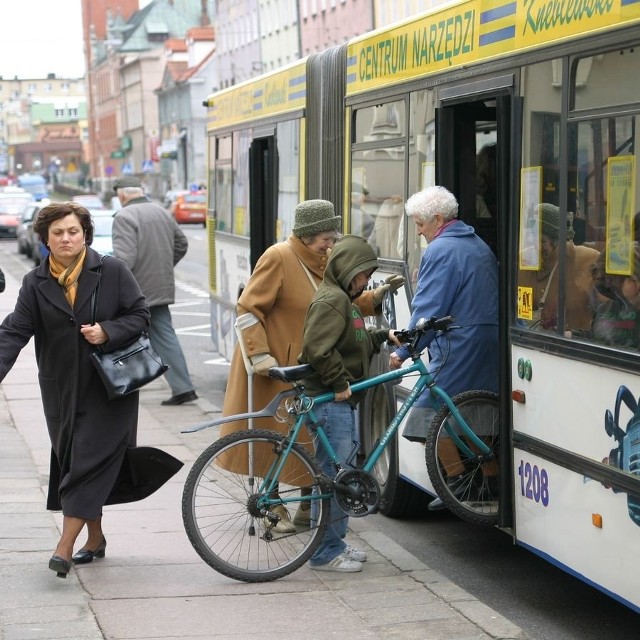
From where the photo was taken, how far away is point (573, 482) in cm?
558

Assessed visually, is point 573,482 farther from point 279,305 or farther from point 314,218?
point 279,305

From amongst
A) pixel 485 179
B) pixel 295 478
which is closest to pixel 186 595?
pixel 295 478

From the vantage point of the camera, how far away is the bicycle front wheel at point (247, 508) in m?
6.34

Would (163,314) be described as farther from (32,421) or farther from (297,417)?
(297,417)

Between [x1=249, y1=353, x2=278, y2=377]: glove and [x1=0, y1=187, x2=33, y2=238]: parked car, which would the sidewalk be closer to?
[x1=249, y1=353, x2=278, y2=377]: glove

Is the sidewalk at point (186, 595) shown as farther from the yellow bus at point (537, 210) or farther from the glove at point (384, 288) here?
the glove at point (384, 288)

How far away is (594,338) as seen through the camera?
17.6ft

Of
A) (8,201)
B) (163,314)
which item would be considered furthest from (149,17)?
(163,314)

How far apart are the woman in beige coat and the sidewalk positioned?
0.46m

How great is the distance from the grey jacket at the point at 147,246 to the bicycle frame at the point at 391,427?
18.3ft

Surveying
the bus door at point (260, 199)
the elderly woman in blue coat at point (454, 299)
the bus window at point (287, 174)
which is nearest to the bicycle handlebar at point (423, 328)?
the elderly woman in blue coat at point (454, 299)

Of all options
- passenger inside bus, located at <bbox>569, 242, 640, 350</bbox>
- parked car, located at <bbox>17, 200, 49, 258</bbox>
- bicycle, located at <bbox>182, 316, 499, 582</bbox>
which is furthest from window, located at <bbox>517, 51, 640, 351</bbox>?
parked car, located at <bbox>17, 200, 49, 258</bbox>

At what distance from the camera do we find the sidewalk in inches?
223

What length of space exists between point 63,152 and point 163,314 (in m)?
179
